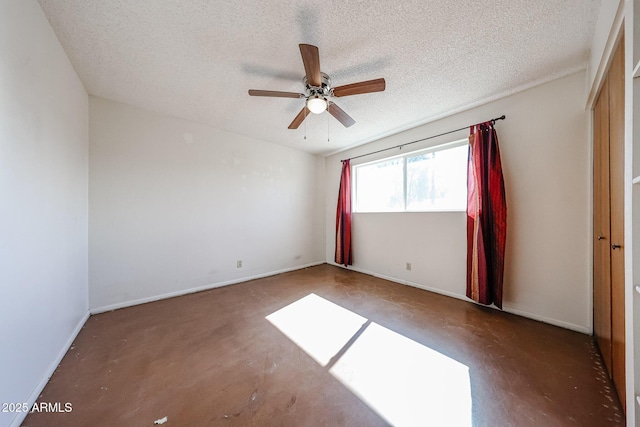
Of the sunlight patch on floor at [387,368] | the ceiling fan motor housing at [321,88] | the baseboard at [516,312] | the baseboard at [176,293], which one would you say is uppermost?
the ceiling fan motor housing at [321,88]

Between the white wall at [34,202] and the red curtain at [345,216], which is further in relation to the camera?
the red curtain at [345,216]

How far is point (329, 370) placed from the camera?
1.46m

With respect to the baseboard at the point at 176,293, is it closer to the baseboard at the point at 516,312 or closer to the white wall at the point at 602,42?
the baseboard at the point at 516,312

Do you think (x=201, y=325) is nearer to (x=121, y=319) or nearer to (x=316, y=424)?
(x=121, y=319)

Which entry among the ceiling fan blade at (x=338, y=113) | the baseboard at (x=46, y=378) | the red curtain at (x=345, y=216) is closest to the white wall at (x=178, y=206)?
the baseboard at (x=46, y=378)

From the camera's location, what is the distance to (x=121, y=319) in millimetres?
2162

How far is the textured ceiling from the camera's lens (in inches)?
52.2

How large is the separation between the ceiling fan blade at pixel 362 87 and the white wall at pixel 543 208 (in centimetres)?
160

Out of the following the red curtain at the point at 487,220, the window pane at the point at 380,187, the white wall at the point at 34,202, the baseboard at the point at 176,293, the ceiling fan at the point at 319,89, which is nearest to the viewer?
the white wall at the point at 34,202

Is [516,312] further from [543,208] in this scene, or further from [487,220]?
[543,208]

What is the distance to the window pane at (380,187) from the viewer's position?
3344 millimetres

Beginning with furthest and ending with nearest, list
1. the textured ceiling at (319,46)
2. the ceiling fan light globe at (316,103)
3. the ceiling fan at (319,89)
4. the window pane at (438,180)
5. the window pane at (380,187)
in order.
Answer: the window pane at (380,187) < the window pane at (438,180) < the ceiling fan light globe at (316,103) < the ceiling fan at (319,89) < the textured ceiling at (319,46)

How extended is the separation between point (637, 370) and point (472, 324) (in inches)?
52.1

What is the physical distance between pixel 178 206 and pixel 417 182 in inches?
136
